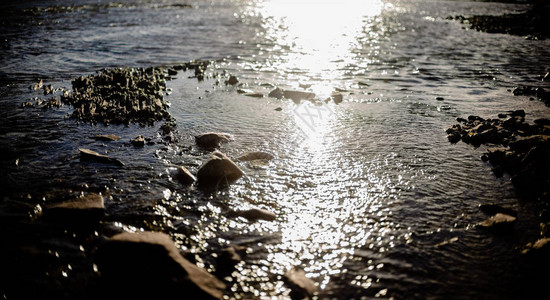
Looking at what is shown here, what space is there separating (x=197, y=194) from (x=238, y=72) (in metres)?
10.2

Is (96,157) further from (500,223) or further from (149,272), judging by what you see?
(500,223)

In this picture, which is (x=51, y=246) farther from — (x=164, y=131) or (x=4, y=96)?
(x=4, y=96)

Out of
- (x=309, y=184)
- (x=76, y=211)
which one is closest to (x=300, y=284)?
(x=309, y=184)

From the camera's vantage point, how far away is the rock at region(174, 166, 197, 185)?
5.95 meters

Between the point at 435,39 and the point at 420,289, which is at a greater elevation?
the point at 435,39

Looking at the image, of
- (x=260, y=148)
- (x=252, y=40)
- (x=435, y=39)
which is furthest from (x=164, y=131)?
(x=435, y=39)

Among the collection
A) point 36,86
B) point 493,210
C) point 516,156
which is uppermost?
point 516,156

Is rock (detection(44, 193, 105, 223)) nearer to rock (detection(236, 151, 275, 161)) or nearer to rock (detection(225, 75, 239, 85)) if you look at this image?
rock (detection(236, 151, 275, 161))

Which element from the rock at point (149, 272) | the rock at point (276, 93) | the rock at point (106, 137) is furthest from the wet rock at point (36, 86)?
the rock at point (149, 272)

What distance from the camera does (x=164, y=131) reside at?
814 cm

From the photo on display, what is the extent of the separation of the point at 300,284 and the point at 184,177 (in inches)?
121

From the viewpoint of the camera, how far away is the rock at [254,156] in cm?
698

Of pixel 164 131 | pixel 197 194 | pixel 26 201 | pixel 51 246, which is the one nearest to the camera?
pixel 51 246

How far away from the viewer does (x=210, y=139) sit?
7.63 metres
